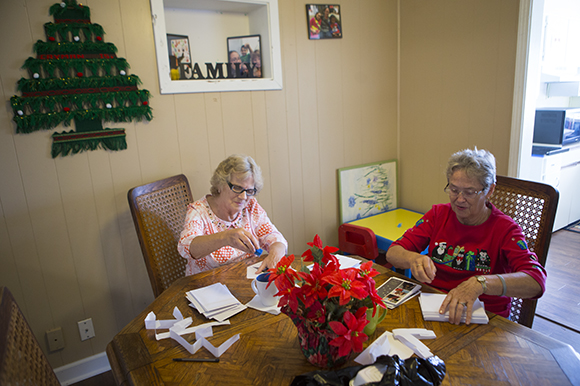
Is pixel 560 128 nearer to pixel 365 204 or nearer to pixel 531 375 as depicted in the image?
pixel 365 204

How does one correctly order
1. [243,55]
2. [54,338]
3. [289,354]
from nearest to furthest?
[289,354]
[54,338]
[243,55]

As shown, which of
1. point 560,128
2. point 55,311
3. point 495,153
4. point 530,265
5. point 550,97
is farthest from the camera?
point 550,97

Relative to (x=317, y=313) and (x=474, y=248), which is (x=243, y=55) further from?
(x=317, y=313)

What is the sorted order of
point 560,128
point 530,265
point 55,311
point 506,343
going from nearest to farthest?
point 506,343, point 530,265, point 55,311, point 560,128

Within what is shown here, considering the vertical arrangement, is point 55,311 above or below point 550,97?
below

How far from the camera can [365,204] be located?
9.91ft

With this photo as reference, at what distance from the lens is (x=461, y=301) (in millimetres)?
1216

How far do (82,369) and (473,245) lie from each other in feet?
7.11

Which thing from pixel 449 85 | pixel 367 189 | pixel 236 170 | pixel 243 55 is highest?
pixel 243 55

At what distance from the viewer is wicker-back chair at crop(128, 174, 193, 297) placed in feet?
6.17

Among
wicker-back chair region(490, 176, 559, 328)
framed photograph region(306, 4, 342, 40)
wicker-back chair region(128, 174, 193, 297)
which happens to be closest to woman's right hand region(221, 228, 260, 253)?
wicker-back chair region(128, 174, 193, 297)

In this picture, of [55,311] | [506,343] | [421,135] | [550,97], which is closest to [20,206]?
[55,311]

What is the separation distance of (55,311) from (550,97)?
15.8ft

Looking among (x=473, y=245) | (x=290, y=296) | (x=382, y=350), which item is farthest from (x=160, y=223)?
(x=473, y=245)
